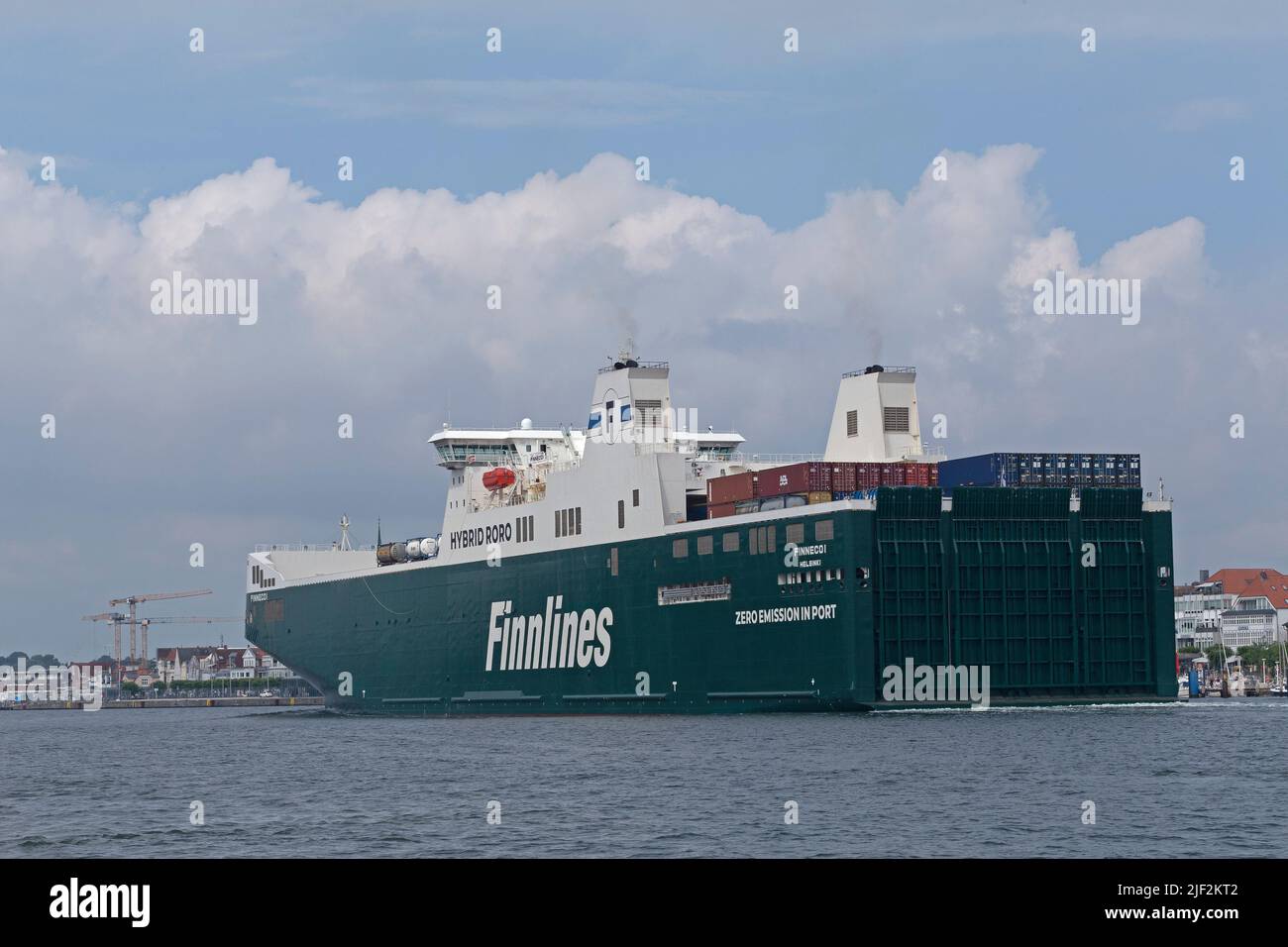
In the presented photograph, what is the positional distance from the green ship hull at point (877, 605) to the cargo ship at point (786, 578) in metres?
0.08

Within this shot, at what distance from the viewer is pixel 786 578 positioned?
6469 centimetres

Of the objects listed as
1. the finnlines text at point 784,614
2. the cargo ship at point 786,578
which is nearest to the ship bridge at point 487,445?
the cargo ship at point 786,578

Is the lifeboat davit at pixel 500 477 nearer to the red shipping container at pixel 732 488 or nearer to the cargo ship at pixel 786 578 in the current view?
the cargo ship at pixel 786 578

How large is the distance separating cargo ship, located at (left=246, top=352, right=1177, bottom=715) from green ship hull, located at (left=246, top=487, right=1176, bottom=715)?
0.08 metres

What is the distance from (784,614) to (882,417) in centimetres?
1128

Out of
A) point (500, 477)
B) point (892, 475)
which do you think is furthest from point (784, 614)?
point (500, 477)

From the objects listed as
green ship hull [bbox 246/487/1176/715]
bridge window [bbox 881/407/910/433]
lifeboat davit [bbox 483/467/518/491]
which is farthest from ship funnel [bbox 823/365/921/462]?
lifeboat davit [bbox 483/467/518/491]

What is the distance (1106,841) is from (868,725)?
86.5 feet

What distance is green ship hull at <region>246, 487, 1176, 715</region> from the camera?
206 ft

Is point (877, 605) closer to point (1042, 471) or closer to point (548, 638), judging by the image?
point (1042, 471)

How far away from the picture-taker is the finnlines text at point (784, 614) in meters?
63.1

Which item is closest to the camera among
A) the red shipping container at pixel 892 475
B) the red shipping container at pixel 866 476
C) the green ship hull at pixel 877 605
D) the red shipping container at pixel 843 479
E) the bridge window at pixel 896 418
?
the green ship hull at pixel 877 605

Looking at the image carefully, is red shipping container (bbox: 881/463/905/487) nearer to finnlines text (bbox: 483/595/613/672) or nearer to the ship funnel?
the ship funnel
